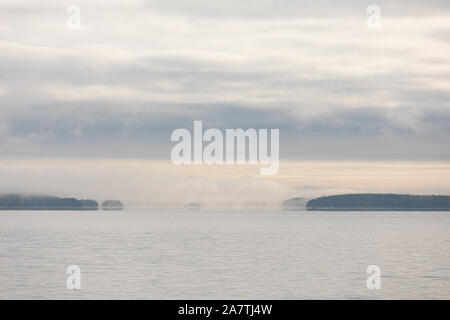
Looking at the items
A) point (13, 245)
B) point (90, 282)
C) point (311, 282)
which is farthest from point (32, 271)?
point (13, 245)

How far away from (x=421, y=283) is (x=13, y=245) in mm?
83978

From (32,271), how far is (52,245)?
48.7m

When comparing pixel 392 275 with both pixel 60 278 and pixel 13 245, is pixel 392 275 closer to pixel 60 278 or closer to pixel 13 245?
pixel 60 278

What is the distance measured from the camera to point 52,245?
433 feet
